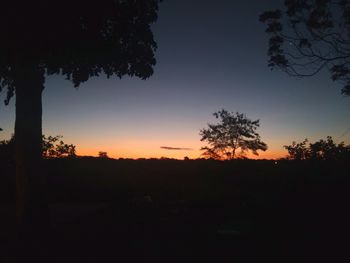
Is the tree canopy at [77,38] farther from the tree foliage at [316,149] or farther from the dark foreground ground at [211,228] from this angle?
the tree foliage at [316,149]

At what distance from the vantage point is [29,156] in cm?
1338

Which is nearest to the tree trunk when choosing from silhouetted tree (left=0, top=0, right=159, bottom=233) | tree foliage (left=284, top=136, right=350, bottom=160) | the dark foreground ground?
silhouetted tree (left=0, top=0, right=159, bottom=233)

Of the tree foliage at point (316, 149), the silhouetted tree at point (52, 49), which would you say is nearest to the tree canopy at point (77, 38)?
the silhouetted tree at point (52, 49)

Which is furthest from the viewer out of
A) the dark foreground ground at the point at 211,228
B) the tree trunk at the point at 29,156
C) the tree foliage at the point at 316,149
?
the tree foliage at the point at 316,149

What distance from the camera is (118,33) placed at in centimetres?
1443

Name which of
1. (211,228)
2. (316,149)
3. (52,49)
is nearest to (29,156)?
(52,49)

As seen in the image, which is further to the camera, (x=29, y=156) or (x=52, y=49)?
(x=29, y=156)

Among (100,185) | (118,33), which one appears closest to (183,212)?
(118,33)

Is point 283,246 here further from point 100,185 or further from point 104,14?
point 100,185

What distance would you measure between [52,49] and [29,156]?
367 cm

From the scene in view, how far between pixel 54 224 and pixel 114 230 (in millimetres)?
2728

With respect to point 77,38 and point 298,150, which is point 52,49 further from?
point 298,150

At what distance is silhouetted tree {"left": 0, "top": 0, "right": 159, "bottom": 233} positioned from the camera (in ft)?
38.7

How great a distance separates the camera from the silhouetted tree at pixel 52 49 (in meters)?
11.8
